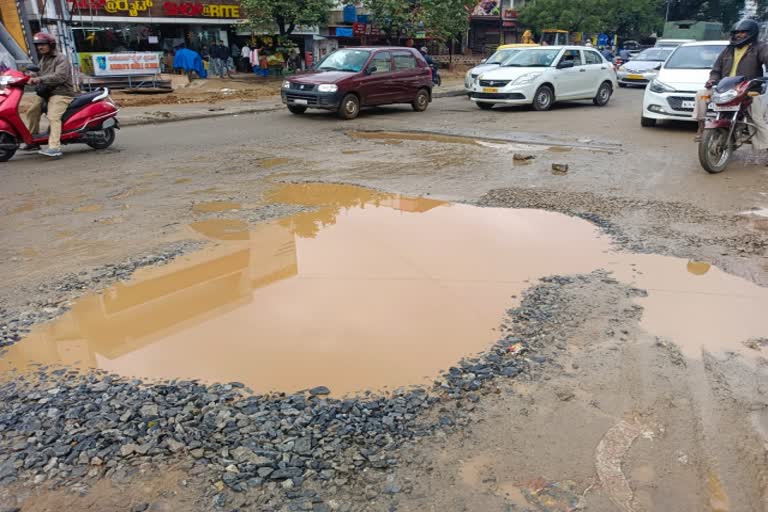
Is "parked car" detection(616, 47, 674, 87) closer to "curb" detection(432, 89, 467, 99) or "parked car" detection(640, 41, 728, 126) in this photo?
"curb" detection(432, 89, 467, 99)

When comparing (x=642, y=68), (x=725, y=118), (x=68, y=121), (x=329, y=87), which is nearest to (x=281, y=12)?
(x=329, y=87)

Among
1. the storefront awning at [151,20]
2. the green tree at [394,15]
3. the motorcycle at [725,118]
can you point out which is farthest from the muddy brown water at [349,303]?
the green tree at [394,15]

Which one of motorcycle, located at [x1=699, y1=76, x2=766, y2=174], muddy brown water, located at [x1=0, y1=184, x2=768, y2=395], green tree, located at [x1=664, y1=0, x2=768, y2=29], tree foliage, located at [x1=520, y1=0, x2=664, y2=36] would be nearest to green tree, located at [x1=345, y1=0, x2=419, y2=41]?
tree foliage, located at [x1=520, y1=0, x2=664, y2=36]

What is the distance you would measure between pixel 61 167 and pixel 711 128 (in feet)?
29.2

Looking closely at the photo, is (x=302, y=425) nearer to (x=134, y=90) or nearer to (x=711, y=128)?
(x=711, y=128)

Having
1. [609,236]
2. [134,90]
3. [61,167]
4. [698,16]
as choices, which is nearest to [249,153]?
[61,167]

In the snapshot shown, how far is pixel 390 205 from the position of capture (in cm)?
656

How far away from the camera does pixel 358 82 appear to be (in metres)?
13.2

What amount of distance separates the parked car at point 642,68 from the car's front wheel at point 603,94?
6.96 meters

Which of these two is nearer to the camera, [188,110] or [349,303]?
[349,303]

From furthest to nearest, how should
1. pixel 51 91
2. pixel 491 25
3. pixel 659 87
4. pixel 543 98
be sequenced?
pixel 491 25 → pixel 543 98 → pixel 659 87 → pixel 51 91

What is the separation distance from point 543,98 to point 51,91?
1109 centimetres

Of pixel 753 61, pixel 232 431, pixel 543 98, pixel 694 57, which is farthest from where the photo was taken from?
pixel 543 98

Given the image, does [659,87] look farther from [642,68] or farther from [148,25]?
[148,25]
